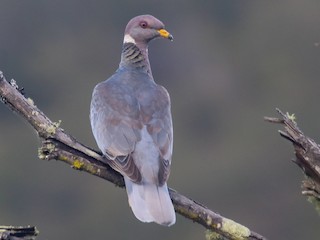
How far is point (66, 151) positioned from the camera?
7.04m

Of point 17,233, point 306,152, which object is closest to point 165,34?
point 306,152

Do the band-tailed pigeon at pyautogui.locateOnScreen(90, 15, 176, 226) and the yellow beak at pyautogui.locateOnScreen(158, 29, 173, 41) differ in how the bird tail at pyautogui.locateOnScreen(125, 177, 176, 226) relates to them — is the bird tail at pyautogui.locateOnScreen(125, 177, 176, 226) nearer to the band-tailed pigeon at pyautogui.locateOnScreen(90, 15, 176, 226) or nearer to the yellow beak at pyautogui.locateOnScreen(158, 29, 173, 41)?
the band-tailed pigeon at pyautogui.locateOnScreen(90, 15, 176, 226)

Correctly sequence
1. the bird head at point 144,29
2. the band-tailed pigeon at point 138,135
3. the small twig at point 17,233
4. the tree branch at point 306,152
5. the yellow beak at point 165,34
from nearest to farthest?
the small twig at point 17,233, the tree branch at point 306,152, the band-tailed pigeon at point 138,135, the yellow beak at point 165,34, the bird head at point 144,29

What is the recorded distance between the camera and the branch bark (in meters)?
6.88

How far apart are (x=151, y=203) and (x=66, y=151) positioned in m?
0.57

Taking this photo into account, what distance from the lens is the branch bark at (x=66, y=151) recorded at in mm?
6879

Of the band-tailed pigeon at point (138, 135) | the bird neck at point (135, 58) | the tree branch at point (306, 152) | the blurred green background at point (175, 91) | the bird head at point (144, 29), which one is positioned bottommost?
the tree branch at point (306, 152)

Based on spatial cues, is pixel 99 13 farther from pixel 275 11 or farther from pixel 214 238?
pixel 214 238

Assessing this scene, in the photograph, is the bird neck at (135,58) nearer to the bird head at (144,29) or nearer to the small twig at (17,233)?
the bird head at (144,29)

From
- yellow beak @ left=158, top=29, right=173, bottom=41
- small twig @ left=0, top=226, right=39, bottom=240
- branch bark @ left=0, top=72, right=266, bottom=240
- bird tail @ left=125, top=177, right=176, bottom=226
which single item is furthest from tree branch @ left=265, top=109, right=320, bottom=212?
yellow beak @ left=158, top=29, right=173, bottom=41

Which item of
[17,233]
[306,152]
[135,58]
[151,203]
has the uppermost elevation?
[135,58]

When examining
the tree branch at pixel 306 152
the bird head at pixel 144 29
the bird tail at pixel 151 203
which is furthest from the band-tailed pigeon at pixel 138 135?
the tree branch at pixel 306 152

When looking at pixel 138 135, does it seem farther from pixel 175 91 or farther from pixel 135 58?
pixel 175 91

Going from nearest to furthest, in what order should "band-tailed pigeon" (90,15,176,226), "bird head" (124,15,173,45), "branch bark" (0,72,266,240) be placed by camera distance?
"branch bark" (0,72,266,240) → "band-tailed pigeon" (90,15,176,226) → "bird head" (124,15,173,45)
